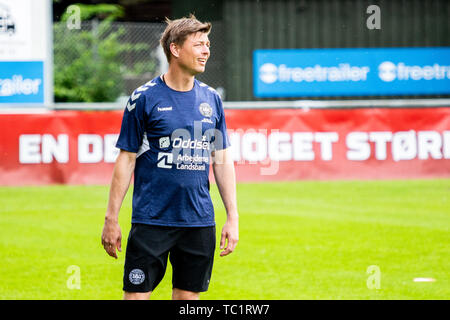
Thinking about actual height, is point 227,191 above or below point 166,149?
below

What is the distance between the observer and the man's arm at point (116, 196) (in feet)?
13.7

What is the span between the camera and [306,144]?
533 inches

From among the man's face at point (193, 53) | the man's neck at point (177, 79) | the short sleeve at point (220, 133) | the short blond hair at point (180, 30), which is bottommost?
the short sleeve at point (220, 133)

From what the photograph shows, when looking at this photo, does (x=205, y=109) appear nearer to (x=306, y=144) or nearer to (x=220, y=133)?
(x=220, y=133)

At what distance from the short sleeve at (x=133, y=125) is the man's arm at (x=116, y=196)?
0.16 ft

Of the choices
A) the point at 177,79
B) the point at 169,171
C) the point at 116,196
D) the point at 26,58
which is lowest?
the point at 116,196

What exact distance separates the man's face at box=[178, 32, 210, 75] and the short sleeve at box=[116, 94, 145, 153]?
0.31 metres

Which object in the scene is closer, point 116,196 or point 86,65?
point 116,196

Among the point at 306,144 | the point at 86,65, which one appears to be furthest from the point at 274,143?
the point at 86,65

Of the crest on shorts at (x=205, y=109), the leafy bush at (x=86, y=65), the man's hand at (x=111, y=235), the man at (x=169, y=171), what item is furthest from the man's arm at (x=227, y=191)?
the leafy bush at (x=86, y=65)

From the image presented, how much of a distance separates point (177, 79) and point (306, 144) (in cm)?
947

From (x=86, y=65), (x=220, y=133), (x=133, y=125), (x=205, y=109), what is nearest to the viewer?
(x=133, y=125)

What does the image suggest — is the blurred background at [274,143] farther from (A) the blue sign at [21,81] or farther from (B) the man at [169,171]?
(B) the man at [169,171]
